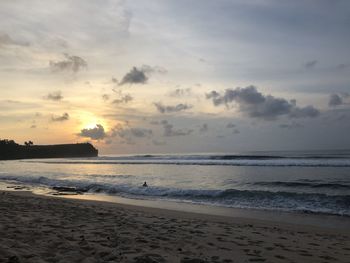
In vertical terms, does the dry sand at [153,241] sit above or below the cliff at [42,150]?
below

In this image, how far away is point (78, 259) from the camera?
246 inches

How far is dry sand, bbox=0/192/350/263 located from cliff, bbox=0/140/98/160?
124816 mm

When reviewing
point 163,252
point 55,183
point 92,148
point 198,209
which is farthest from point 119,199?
point 92,148

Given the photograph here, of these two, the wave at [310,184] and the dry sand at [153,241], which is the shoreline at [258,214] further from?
the wave at [310,184]

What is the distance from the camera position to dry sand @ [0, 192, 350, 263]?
6.60 m

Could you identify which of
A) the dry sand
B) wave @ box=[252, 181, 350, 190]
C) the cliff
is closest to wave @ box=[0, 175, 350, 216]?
wave @ box=[252, 181, 350, 190]

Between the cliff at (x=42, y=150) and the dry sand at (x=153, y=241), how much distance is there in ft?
410

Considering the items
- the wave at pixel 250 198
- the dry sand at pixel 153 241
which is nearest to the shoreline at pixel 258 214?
the wave at pixel 250 198

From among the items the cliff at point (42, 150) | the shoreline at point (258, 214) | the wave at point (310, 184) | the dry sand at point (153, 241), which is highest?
the cliff at point (42, 150)

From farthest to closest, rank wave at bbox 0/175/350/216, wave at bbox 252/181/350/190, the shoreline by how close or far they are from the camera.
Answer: wave at bbox 252/181/350/190 → wave at bbox 0/175/350/216 → the shoreline

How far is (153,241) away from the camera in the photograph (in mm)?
8008

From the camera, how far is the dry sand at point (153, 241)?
6.60 meters

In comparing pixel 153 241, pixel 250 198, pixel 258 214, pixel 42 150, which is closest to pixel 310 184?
pixel 250 198

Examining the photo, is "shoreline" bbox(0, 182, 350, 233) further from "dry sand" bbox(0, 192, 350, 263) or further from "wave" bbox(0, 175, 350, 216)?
"dry sand" bbox(0, 192, 350, 263)
